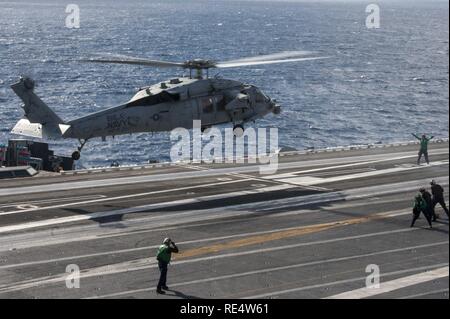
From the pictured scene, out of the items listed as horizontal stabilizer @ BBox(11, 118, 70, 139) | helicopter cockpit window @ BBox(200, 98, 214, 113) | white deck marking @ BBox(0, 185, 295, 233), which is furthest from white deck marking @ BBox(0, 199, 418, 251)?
helicopter cockpit window @ BBox(200, 98, 214, 113)

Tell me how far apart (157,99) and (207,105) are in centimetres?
277

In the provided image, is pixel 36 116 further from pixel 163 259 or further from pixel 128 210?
pixel 163 259

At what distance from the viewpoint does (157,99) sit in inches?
1446

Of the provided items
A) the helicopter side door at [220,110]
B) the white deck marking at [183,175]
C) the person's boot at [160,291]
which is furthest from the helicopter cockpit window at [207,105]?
the person's boot at [160,291]

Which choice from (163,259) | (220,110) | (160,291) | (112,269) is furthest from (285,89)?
(163,259)

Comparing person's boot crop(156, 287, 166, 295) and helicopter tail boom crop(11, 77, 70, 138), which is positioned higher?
helicopter tail boom crop(11, 77, 70, 138)

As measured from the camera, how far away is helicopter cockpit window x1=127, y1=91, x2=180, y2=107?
36406mm

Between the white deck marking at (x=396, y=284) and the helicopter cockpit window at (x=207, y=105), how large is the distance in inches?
636

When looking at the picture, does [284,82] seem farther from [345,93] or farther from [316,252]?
[316,252]

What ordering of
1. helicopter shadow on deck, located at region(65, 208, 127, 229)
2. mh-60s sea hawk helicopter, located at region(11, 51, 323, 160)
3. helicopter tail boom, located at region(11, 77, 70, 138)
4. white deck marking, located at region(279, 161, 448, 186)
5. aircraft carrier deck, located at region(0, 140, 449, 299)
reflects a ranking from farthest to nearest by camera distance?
white deck marking, located at region(279, 161, 448, 186) → helicopter tail boom, located at region(11, 77, 70, 138) → mh-60s sea hawk helicopter, located at region(11, 51, 323, 160) → helicopter shadow on deck, located at region(65, 208, 127, 229) → aircraft carrier deck, located at region(0, 140, 449, 299)

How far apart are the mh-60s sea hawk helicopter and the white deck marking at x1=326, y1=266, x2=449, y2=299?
13.4 meters

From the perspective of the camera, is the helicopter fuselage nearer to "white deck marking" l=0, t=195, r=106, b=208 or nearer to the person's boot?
"white deck marking" l=0, t=195, r=106, b=208

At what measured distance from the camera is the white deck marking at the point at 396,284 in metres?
22.6
